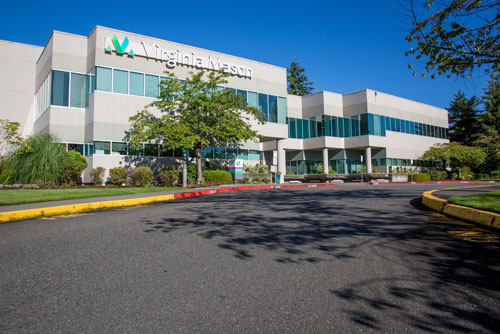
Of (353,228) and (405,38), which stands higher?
(405,38)

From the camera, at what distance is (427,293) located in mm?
3312

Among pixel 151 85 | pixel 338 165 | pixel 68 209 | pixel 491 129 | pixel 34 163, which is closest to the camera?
pixel 68 209

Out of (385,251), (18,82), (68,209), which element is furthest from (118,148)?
(385,251)

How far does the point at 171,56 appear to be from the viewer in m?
25.3

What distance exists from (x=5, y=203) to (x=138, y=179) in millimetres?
9648

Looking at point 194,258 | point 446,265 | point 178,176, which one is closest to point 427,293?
point 446,265

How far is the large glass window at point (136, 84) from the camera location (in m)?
23.6

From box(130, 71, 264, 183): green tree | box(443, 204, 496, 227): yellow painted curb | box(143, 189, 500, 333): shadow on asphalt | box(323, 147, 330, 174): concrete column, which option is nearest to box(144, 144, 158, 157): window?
box(130, 71, 264, 183): green tree

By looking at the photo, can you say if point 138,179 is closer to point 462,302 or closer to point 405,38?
point 405,38

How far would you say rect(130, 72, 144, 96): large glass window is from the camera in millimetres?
23594

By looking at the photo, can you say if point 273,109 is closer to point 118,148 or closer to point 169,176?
point 169,176

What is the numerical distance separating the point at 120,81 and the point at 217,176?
30.6 feet

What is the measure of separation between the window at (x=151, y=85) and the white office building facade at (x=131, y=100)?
0.07 metres

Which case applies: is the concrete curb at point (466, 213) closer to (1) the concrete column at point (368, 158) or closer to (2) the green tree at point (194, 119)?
(2) the green tree at point (194, 119)
